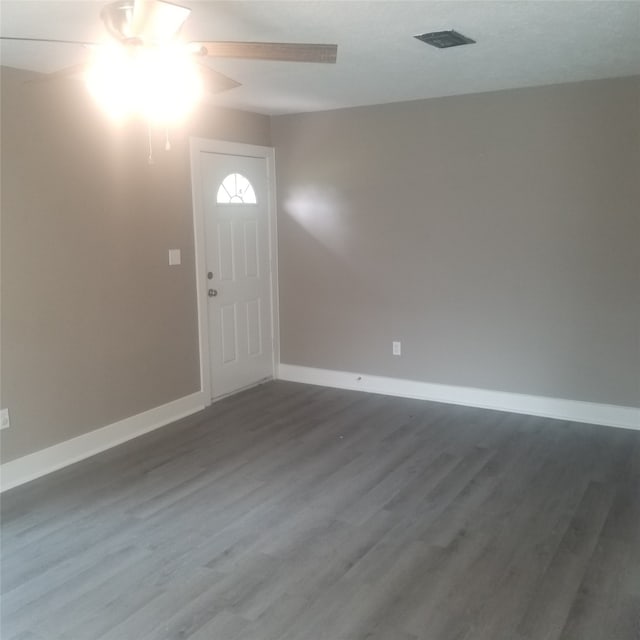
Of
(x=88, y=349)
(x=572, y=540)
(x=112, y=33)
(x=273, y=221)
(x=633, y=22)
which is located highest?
(x=633, y=22)

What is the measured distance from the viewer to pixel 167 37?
2.28 metres

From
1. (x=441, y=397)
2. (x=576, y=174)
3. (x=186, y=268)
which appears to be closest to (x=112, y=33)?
(x=186, y=268)

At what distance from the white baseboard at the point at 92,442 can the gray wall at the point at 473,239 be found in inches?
55.9

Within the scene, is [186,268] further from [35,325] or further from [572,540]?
[572,540]

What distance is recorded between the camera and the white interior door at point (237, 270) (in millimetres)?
5039

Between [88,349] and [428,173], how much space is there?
2.88 metres

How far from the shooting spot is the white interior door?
504 cm

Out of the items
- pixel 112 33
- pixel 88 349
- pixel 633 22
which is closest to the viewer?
pixel 112 33

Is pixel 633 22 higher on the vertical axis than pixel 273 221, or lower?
higher

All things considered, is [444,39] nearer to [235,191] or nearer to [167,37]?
[167,37]

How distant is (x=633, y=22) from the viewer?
2.88m

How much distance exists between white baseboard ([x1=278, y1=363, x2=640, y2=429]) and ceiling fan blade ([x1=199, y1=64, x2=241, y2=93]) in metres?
3.24

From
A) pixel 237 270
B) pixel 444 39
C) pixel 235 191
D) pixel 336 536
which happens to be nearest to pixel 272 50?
pixel 444 39

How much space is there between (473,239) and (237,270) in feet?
6.59
